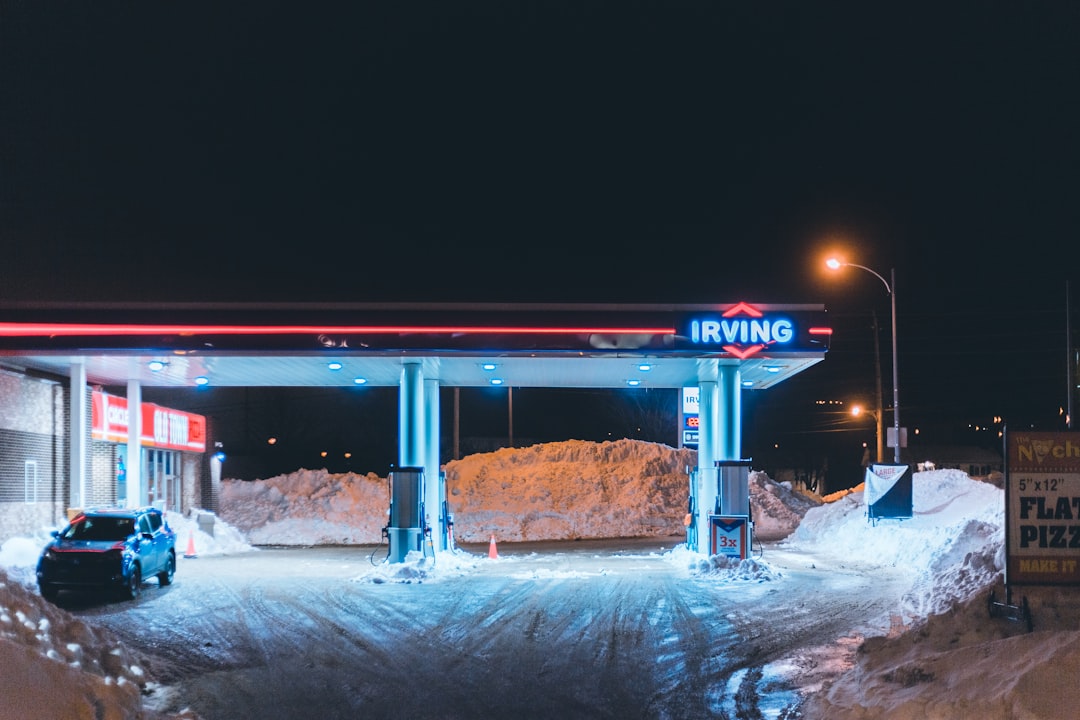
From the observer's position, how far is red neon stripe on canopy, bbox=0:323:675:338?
21.2 metres

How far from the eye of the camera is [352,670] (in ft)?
39.1

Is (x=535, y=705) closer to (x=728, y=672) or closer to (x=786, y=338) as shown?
(x=728, y=672)

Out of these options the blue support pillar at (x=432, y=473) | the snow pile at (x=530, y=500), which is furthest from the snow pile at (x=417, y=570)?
the snow pile at (x=530, y=500)

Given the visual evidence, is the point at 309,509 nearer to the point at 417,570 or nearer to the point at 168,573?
the point at 168,573

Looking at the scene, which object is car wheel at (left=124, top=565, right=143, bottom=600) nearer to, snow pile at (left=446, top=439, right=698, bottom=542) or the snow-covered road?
the snow-covered road

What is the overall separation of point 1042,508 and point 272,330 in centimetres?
1507

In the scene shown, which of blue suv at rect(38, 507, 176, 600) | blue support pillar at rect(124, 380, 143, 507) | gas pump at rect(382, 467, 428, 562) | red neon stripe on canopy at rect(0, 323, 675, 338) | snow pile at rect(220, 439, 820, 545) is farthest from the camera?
snow pile at rect(220, 439, 820, 545)

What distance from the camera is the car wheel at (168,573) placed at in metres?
20.7

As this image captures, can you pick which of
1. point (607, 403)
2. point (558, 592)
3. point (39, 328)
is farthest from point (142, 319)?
point (607, 403)

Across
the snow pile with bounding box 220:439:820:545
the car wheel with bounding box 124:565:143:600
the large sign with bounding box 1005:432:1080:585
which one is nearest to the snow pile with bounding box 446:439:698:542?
the snow pile with bounding box 220:439:820:545

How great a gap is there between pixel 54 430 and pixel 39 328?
572 cm

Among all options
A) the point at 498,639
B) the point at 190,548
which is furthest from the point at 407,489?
the point at 190,548

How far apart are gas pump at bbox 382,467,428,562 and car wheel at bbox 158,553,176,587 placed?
173 inches

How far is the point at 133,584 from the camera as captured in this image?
18.6 meters
